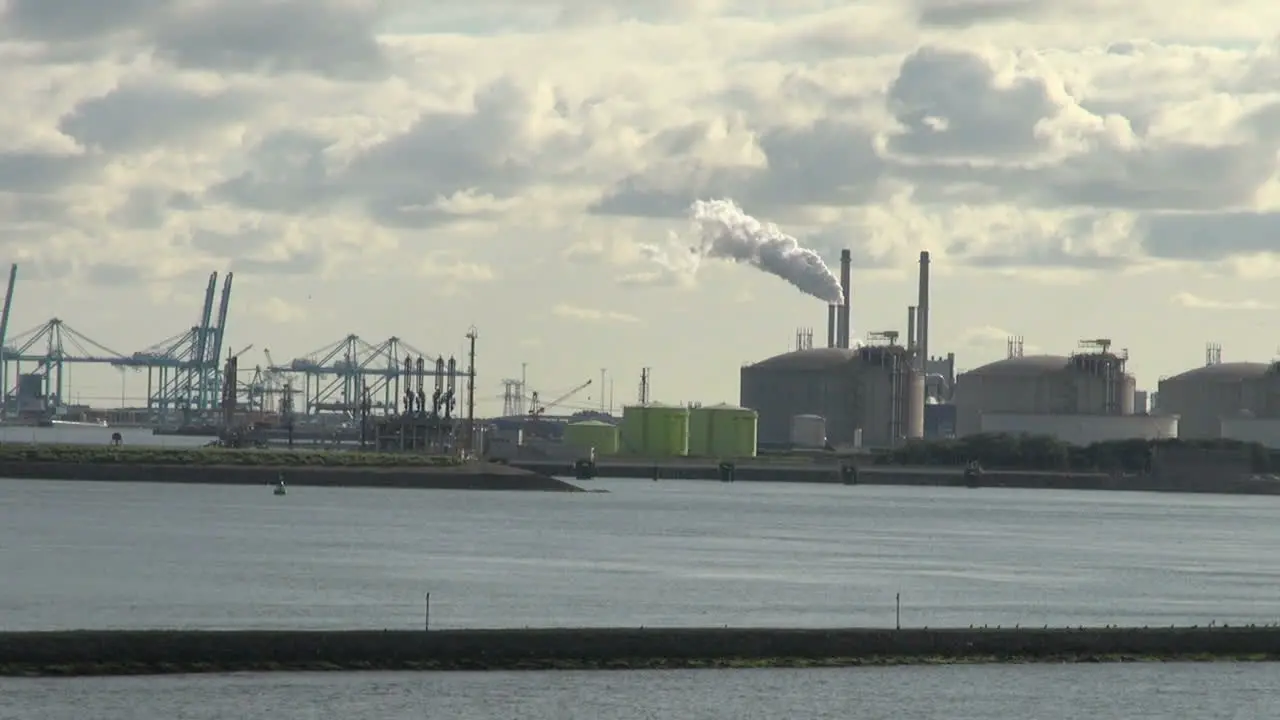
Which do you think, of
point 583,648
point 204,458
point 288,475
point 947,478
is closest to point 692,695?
point 583,648

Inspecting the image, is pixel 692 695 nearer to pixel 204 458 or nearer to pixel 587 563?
pixel 587 563

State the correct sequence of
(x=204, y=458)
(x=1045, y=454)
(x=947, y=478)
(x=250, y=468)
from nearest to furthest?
1. (x=250, y=468)
2. (x=204, y=458)
3. (x=947, y=478)
4. (x=1045, y=454)

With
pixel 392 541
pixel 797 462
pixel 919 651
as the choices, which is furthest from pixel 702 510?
pixel 919 651

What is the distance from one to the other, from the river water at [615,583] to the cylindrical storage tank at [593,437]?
54253 millimetres

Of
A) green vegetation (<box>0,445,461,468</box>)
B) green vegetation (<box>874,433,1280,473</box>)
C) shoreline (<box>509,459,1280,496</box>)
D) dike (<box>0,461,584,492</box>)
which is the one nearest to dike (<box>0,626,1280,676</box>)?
dike (<box>0,461,584,492</box>)

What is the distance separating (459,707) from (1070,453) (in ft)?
537

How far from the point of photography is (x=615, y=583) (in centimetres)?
6097

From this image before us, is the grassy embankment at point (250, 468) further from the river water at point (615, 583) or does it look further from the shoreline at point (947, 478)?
the shoreline at point (947, 478)

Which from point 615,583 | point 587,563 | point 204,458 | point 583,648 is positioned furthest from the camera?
point 204,458

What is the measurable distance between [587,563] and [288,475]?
6877cm

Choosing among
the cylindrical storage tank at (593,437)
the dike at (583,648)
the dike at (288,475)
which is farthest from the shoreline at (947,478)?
the dike at (583,648)

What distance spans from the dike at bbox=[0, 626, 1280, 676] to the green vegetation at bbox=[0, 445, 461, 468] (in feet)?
330

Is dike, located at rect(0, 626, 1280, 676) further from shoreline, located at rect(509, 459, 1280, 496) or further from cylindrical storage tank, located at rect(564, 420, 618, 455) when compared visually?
cylindrical storage tank, located at rect(564, 420, 618, 455)

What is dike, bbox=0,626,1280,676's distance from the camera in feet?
106
